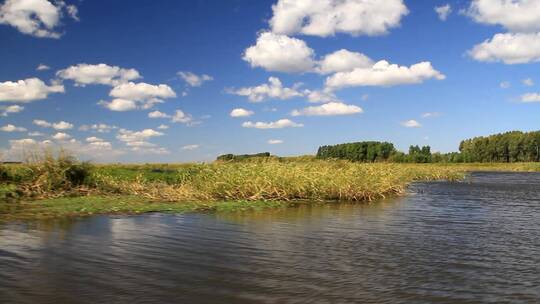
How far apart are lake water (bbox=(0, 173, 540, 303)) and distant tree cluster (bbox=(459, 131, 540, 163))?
142 metres

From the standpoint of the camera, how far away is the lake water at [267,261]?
6.62 meters

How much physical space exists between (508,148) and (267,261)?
526 ft

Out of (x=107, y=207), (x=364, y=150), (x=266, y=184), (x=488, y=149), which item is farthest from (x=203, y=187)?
(x=488, y=149)

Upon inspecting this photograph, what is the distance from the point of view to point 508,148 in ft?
499

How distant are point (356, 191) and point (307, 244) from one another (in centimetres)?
1310

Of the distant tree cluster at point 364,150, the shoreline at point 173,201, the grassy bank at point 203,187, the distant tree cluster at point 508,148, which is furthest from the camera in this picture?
the distant tree cluster at point 508,148

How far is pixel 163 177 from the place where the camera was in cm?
3056

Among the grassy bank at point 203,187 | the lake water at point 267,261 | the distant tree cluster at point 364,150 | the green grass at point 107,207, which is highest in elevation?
the distant tree cluster at point 364,150

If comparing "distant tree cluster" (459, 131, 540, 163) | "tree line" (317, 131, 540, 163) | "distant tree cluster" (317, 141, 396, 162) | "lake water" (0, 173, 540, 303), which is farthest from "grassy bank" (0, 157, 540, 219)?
"distant tree cluster" (459, 131, 540, 163)

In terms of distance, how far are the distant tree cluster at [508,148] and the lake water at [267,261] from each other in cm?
14194

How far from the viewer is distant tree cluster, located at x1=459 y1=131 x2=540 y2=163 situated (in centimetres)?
14875

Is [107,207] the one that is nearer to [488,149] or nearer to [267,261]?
[267,261]

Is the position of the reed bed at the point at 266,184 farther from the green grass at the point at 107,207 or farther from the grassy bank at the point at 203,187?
the green grass at the point at 107,207

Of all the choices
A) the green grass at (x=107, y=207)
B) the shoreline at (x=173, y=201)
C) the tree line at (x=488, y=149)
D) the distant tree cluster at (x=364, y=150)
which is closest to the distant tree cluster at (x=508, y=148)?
the tree line at (x=488, y=149)
